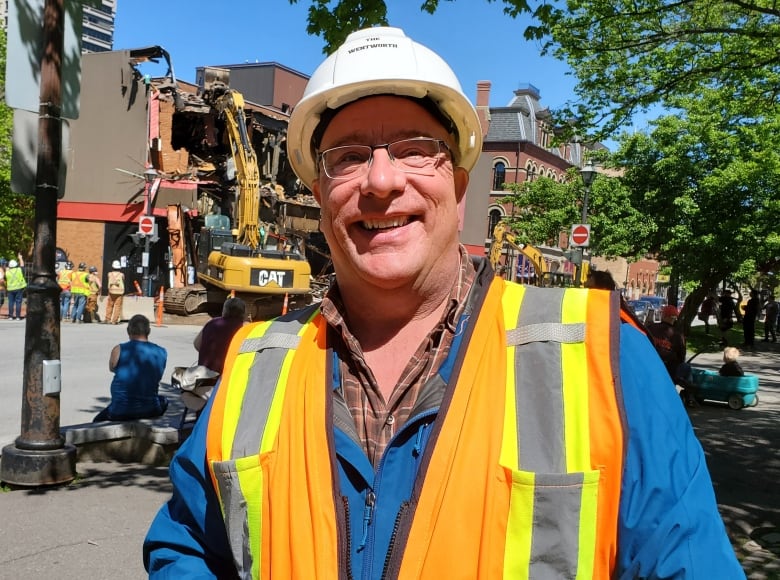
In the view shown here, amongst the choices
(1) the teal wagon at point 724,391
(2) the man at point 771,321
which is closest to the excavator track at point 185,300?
(1) the teal wagon at point 724,391

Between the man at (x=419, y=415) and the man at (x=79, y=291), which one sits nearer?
the man at (x=419, y=415)

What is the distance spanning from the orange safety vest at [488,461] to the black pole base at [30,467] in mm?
4798

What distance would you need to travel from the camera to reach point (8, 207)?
2870cm

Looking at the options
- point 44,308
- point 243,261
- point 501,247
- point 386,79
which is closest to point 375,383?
point 386,79

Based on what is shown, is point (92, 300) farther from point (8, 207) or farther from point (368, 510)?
point (368, 510)

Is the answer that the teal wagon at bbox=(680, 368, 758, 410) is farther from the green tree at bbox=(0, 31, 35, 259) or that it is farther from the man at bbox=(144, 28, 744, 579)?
the green tree at bbox=(0, 31, 35, 259)

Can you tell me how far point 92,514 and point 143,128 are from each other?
29781 millimetres

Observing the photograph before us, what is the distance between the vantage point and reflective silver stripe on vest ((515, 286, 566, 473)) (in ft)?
4.48

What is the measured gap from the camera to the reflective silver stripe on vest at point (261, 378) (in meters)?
1.60

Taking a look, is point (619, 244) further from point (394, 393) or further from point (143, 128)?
point (394, 393)

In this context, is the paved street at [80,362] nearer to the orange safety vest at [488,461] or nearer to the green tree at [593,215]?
the orange safety vest at [488,461]

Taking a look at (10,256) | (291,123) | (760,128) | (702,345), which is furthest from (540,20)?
(10,256)

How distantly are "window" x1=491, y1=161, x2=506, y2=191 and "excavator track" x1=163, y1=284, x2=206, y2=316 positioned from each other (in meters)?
36.0

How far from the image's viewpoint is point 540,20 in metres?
7.07
